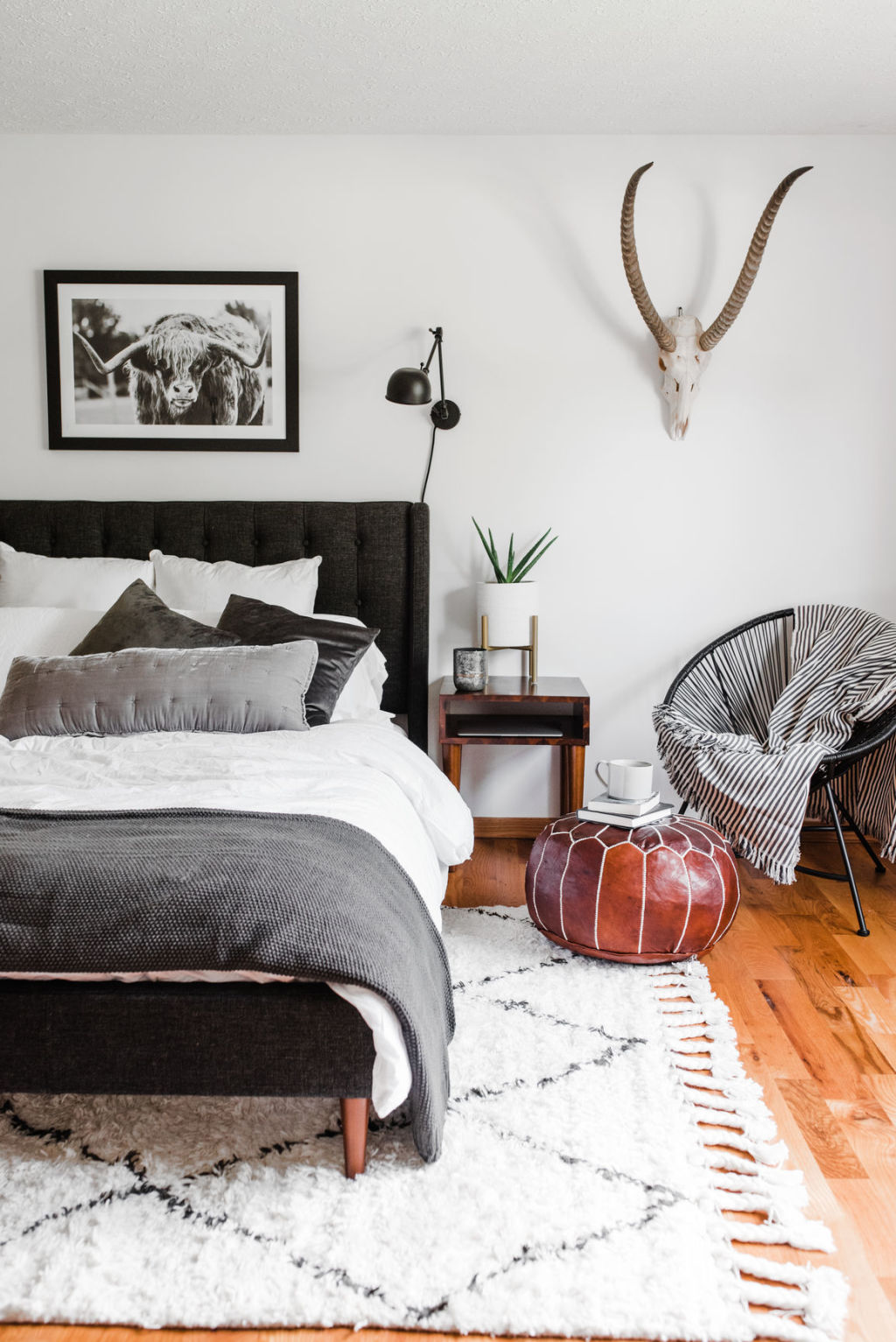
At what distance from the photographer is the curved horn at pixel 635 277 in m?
3.06

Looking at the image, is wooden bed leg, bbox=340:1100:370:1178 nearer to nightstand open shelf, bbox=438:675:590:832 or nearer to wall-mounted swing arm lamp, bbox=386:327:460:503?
nightstand open shelf, bbox=438:675:590:832

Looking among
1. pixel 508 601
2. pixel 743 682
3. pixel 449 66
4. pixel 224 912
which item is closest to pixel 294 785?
pixel 224 912

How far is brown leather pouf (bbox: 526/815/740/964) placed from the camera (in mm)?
2312

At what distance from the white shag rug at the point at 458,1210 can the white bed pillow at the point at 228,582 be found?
1.66 metres

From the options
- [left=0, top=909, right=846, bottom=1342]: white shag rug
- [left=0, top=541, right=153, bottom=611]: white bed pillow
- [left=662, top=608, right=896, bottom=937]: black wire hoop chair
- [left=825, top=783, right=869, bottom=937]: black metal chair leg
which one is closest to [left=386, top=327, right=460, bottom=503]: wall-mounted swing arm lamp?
[left=0, top=541, right=153, bottom=611]: white bed pillow

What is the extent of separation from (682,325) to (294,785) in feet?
7.36

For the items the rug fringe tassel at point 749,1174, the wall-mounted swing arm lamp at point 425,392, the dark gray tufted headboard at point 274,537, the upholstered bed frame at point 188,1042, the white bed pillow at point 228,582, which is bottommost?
the rug fringe tassel at point 749,1174

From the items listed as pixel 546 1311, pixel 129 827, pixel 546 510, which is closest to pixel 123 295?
pixel 546 510

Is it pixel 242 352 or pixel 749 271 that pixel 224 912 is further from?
pixel 749 271

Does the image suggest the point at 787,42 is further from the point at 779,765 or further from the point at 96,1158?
the point at 96,1158

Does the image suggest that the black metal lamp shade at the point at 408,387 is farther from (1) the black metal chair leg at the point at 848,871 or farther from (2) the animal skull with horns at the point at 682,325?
(1) the black metal chair leg at the point at 848,871

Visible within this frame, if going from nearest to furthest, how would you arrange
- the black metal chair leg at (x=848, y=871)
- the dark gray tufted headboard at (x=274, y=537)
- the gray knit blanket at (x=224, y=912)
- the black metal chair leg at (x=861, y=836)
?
the gray knit blanket at (x=224, y=912) → the black metal chair leg at (x=848, y=871) → the black metal chair leg at (x=861, y=836) → the dark gray tufted headboard at (x=274, y=537)

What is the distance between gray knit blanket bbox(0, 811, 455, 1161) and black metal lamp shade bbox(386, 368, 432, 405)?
182 cm

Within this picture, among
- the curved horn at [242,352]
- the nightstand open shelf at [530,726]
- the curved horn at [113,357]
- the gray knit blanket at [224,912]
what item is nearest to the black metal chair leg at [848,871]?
the nightstand open shelf at [530,726]
